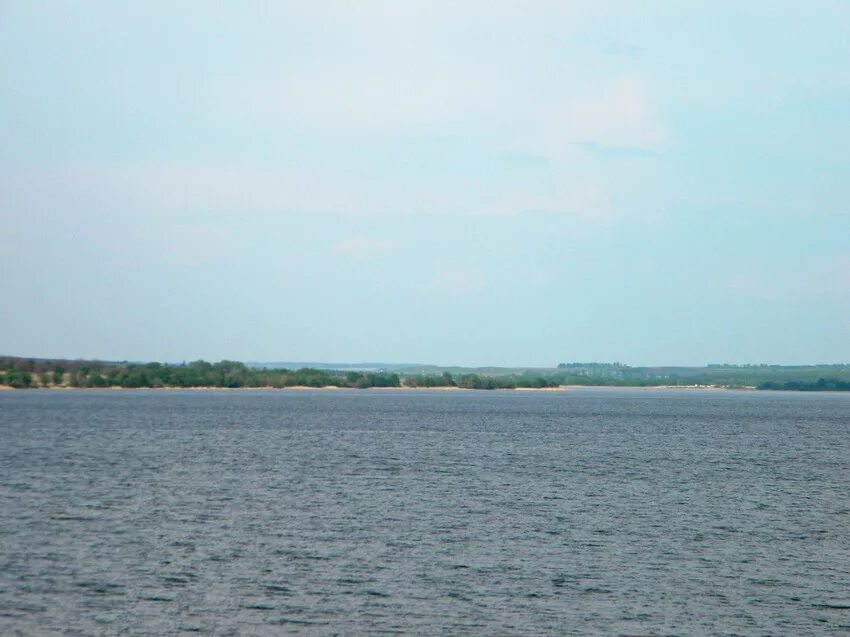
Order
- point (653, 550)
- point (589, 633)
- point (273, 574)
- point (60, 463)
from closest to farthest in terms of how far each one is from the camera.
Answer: point (589, 633) → point (273, 574) → point (653, 550) → point (60, 463)

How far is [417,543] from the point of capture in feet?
86.9

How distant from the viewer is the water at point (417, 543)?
19.1 m

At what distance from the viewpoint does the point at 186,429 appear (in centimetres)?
7962

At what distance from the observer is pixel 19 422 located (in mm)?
86500

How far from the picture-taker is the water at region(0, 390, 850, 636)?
62.5 feet

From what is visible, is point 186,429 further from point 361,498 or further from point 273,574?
point 273,574

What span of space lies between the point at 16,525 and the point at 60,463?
20.0 metres

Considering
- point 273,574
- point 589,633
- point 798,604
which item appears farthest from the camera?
point 273,574

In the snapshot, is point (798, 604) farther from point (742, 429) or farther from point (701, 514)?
point (742, 429)

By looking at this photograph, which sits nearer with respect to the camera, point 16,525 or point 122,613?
point 122,613

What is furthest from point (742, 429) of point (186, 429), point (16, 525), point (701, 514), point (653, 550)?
point (16, 525)

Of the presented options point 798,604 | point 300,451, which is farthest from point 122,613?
point 300,451

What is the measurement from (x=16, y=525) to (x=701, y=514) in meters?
21.1

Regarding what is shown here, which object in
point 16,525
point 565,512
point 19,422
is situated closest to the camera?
point 16,525
